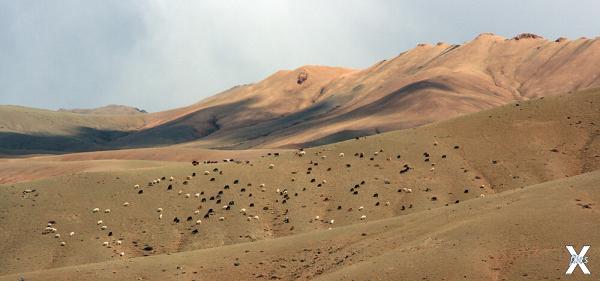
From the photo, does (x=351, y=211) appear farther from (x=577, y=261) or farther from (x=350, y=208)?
(x=577, y=261)

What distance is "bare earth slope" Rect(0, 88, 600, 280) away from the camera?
55.3m

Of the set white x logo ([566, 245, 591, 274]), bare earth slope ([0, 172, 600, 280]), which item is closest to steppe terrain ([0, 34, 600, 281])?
bare earth slope ([0, 172, 600, 280])

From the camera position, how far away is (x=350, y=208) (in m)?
88.9

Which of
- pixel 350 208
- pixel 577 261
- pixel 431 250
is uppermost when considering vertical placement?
pixel 431 250

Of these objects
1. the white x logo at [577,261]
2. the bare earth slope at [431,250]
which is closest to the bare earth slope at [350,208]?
the bare earth slope at [431,250]

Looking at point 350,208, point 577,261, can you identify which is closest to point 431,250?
point 577,261

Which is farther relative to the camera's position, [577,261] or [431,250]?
[431,250]

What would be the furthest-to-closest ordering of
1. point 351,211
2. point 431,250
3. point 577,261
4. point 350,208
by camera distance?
point 350,208 < point 351,211 < point 431,250 < point 577,261

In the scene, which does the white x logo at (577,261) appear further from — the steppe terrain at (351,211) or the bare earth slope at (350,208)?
the bare earth slope at (350,208)

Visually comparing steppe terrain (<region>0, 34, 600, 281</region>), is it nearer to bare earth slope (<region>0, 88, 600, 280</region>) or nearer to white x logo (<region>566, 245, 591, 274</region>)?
bare earth slope (<region>0, 88, 600, 280</region>)

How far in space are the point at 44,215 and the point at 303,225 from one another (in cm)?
2747

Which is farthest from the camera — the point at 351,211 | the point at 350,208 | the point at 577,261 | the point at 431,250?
the point at 350,208

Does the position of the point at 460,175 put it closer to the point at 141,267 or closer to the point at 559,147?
the point at 559,147

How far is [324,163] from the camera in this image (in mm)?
102688
